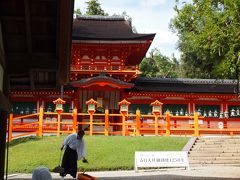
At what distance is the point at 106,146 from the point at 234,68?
6.85m

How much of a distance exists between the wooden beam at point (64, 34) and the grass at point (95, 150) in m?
7.04

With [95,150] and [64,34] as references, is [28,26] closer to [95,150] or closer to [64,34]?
[64,34]

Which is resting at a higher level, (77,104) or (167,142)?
(77,104)

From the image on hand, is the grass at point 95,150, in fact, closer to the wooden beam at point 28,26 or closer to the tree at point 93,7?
the wooden beam at point 28,26

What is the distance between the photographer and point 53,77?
9180 mm

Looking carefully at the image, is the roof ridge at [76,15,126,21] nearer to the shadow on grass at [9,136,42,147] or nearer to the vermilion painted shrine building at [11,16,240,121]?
the vermilion painted shrine building at [11,16,240,121]

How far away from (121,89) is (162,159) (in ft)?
36.5

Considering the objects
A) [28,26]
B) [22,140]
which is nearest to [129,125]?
[22,140]

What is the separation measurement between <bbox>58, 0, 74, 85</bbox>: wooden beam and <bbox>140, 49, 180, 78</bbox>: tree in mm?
42876

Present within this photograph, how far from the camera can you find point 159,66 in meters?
54.8

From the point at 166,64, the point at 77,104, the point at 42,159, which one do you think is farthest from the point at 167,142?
the point at 166,64

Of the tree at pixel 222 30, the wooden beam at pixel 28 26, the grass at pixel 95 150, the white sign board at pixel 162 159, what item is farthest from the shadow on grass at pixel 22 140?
the wooden beam at pixel 28 26

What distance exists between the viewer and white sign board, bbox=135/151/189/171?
14594 mm

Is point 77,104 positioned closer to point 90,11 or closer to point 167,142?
point 167,142
